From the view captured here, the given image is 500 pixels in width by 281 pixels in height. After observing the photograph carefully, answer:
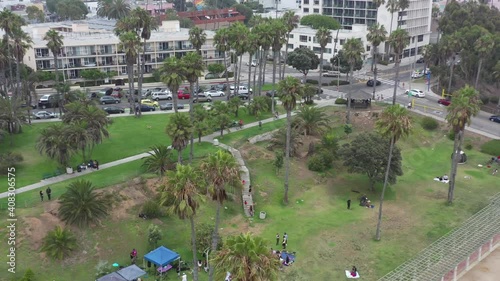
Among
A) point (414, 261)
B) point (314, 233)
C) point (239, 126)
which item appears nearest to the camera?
point (414, 261)

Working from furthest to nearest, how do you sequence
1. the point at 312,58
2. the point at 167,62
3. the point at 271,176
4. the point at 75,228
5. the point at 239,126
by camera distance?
1. the point at 312,58
2. the point at 239,126
3. the point at 271,176
4. the point at 167,62
5. the point at 75,228

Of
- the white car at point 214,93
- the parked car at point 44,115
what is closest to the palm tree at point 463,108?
the white car at point 214,93

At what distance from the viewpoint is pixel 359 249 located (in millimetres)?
54312

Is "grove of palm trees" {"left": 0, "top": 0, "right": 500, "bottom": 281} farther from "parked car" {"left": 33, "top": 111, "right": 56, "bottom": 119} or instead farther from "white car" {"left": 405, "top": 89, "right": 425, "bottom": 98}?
"white car" {"left": 405, "top": 89, "right": 425, "bottom": 98}

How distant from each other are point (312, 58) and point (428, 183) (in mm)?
57689

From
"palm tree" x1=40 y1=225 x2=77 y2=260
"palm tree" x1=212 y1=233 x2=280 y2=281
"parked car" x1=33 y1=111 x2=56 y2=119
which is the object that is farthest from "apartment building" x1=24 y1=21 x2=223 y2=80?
"palm tree" x1=212 y1=233 x2=280 y2=281

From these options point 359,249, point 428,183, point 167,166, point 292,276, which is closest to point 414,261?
point 359,249

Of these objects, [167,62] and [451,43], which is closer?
[167,62]

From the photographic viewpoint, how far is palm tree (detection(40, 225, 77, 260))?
1917 inches

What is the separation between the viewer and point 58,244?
49.0 metres

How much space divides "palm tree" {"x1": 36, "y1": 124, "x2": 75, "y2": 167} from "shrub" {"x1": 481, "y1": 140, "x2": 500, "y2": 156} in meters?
62.6

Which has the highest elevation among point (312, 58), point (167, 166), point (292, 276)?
point (312, 58)

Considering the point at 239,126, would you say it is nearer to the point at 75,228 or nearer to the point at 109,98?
the point at 109,98

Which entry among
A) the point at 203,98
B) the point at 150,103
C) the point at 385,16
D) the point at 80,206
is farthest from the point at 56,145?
the point at 385,16
